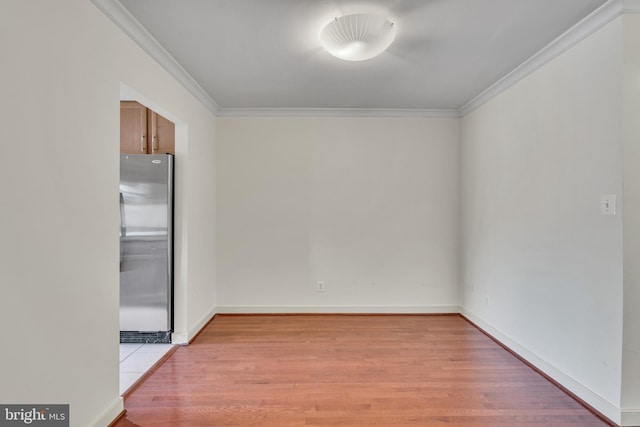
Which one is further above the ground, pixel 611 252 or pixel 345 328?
pixel 611 252

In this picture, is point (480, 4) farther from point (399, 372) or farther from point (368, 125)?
point (399, 372)

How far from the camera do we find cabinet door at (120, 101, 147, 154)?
326 cm

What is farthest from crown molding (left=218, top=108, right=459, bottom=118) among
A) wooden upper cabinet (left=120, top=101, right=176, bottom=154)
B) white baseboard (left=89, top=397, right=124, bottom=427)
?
white baseboard (left=89, top=397, right=124, bottom=427)

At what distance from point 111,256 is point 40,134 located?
81cm

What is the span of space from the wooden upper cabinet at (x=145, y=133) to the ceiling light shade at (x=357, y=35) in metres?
1.98

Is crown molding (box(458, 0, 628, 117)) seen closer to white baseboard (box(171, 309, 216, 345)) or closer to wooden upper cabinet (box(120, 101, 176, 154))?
wooden upper cabinet (box(120, 101, 176, 154))

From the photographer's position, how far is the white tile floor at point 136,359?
244 centimetres

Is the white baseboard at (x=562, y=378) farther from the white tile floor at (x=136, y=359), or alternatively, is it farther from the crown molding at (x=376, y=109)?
the white tile floor at (x=136, y=359)

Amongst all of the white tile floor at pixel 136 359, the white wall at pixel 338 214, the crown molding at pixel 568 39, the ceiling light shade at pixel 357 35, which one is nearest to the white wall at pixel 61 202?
the white tile floor at pixel 136 359

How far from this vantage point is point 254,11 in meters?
1.97

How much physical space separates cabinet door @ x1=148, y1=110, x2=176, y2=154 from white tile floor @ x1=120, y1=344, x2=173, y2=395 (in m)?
1.93

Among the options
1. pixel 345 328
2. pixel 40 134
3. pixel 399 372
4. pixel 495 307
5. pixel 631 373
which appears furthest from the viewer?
pixel 345 328

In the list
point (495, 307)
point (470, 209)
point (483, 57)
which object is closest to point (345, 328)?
point (495, 307)

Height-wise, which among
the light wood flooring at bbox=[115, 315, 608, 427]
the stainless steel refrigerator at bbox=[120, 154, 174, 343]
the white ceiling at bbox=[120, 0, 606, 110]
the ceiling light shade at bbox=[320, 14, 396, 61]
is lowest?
the light wood flooring at bbox=[115, 315, 608, 427]
